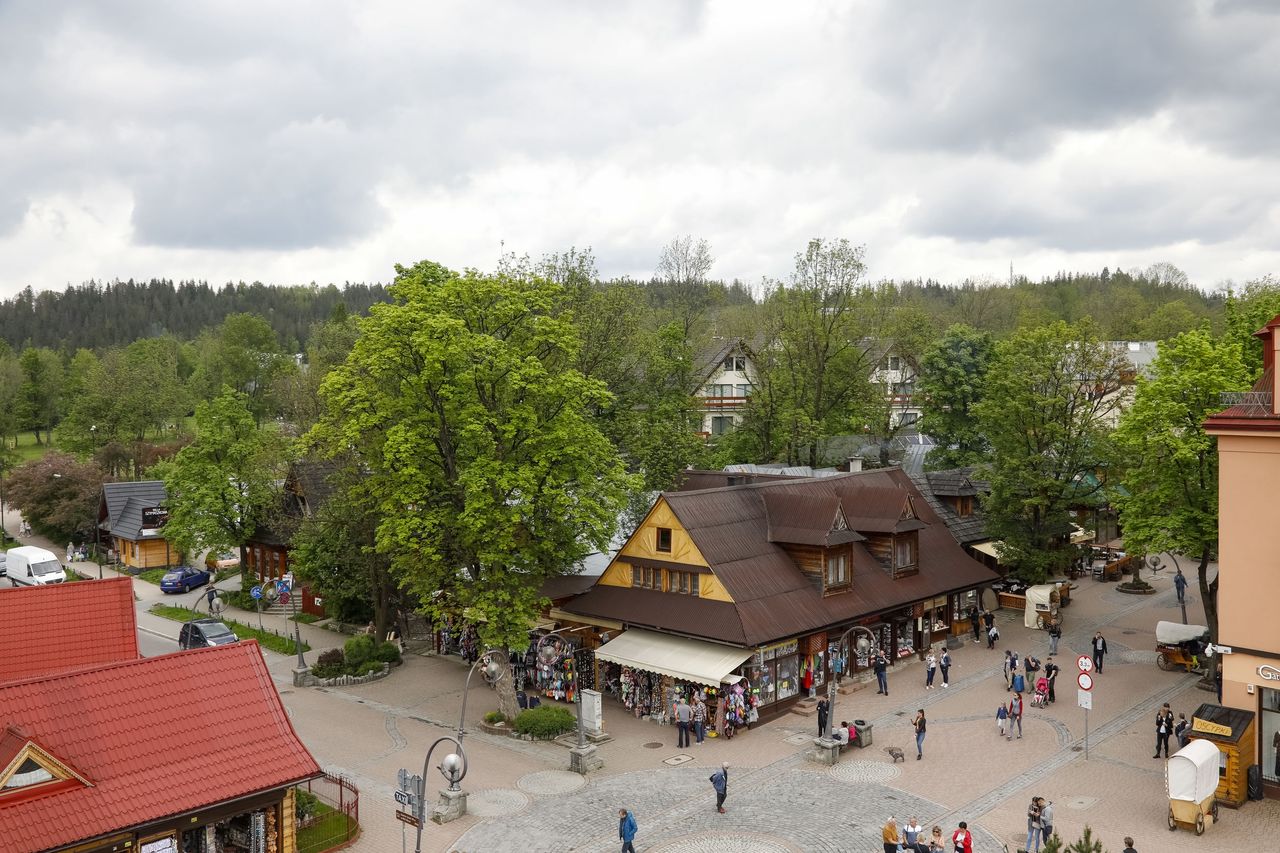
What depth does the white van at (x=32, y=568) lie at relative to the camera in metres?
52.5

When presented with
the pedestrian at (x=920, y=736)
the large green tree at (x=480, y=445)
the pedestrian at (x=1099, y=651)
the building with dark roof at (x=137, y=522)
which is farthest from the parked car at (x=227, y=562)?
the pedestrian at (x=1099, y=651)

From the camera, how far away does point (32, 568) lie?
5253 cm

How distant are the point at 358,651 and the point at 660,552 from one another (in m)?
12.3

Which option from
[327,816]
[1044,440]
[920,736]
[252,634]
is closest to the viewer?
[327,816]

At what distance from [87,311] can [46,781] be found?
8209 inches

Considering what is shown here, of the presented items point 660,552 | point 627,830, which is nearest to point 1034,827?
point 627,830

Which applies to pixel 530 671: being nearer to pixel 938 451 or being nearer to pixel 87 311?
pixel 938 451

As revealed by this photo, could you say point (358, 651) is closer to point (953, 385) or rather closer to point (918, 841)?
point (918, 841)

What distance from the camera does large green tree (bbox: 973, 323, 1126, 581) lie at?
41344 mm

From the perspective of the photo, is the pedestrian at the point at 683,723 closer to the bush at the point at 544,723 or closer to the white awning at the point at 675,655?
the white awning at the point at 675,655

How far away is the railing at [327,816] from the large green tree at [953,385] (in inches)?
1540

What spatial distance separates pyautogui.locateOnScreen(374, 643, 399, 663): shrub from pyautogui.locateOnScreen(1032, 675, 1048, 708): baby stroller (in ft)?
74.5

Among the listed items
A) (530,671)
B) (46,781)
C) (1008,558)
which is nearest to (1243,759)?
(1008,558)

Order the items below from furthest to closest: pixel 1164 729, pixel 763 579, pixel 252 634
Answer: pixel 252 634 < pixel 763 579 < pixel 1164 729
